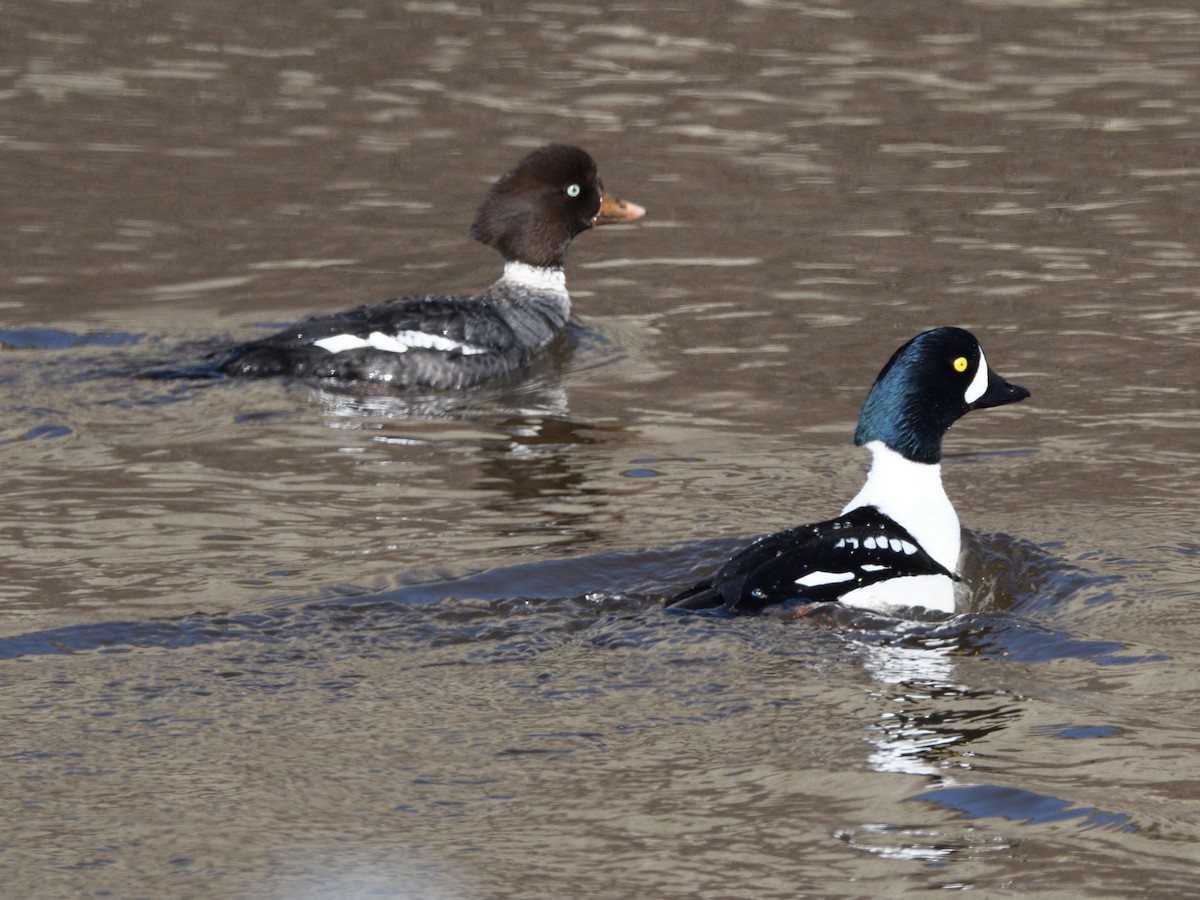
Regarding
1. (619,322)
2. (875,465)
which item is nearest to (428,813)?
(875,465)

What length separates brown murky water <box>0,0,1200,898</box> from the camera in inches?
203

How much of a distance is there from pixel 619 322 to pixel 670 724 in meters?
5.61

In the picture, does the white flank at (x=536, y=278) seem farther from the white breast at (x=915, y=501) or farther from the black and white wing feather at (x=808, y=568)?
the black and white wing feather at (x=808, y=568)

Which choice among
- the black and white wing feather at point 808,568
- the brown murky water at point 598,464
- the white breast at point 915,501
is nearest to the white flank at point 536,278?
the brown murky water at point 598,464

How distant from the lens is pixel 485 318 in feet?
34.3

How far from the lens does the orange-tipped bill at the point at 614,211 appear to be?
37.5ft

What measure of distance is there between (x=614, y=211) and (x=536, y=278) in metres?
0.64

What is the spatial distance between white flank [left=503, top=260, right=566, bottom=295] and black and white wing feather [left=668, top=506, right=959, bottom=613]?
4.58 m

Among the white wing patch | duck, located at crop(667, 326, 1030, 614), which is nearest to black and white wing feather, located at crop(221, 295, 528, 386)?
the white wing patch

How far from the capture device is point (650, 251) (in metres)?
12.3

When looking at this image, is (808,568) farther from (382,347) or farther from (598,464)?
(382,347)

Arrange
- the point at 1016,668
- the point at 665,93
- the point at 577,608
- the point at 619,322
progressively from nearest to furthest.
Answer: the point at 1016,668 < the point at 577,608 < the point at 619,322 < the point at 665,93

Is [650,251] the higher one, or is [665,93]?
[665,93]

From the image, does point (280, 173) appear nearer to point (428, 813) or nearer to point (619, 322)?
point (619, 322)
